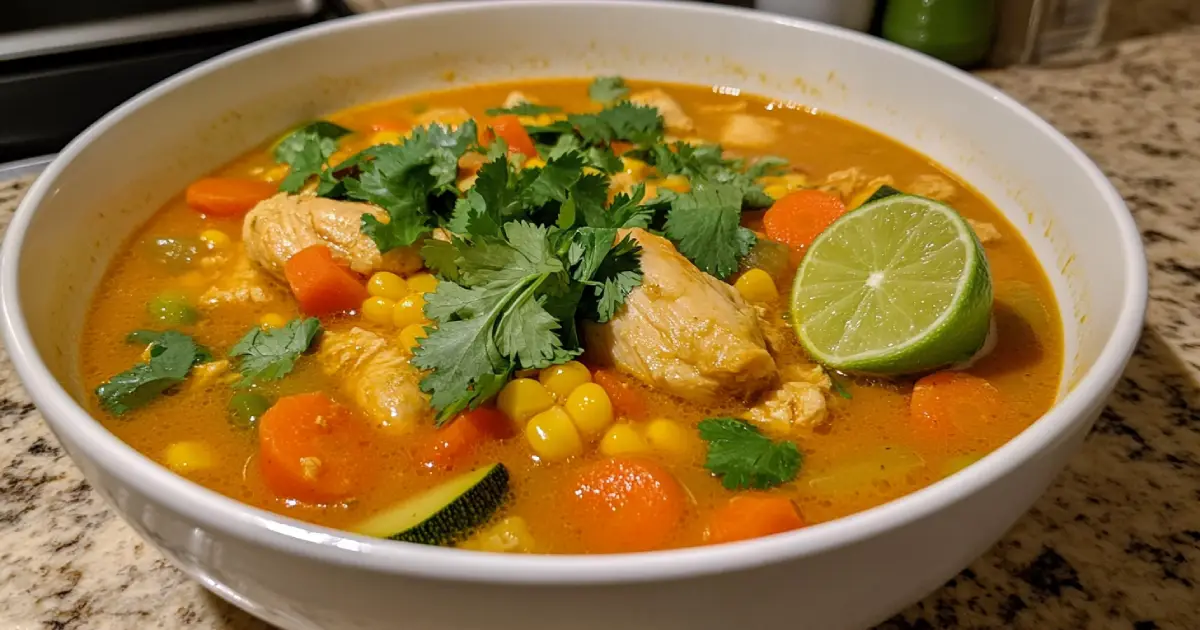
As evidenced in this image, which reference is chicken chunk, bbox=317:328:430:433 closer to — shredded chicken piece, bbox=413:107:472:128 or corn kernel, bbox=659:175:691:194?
corn kernel, bbox=659:175:691:194

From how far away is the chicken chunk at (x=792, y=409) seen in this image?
5.77 ft

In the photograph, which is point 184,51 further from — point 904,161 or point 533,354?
point 904,161

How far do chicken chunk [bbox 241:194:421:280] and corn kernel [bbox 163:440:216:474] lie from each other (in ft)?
1.79

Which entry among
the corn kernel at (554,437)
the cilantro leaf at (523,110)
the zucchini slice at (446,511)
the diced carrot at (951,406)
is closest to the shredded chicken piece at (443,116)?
the cilantro leaf at (523,110)

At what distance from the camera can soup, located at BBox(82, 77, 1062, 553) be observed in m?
1.62

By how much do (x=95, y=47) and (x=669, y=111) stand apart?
1.96m

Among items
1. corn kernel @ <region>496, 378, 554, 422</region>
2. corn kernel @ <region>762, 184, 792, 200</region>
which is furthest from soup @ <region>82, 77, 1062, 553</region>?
corn kernel @ <region>762, 184, 792, 200</region>

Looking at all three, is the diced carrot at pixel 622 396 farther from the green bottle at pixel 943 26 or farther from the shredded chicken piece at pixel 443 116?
the green bottle at pixel 943 26

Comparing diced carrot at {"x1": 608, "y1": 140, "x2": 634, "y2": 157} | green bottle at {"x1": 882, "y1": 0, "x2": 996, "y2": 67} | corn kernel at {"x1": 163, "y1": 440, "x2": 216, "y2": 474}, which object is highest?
green bottle at {"x1": 882, "y1": 0, "x2": 996, "y2": 67}

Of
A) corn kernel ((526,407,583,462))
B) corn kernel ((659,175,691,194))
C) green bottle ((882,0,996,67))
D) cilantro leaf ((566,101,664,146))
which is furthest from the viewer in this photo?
green bottle ((882,0,996,67))

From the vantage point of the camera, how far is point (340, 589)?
1.10 meters

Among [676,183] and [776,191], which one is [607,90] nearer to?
[676,183]

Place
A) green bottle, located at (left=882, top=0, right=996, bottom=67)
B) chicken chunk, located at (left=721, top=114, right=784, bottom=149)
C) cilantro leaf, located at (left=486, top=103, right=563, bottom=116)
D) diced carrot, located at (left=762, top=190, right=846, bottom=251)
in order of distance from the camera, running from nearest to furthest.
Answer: diced carrot, located at (left=762, top=190, right=846, bottom=251), chicken chunk, located at (left=721, top=114, right=784, bottom=149), cilantro leaf, located at (left=486, top=103, right=563, bottom=116), green bottle, located at (left=882, top=0, right=996, bottom=67)

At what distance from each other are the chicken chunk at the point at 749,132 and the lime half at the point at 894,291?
889 mm
